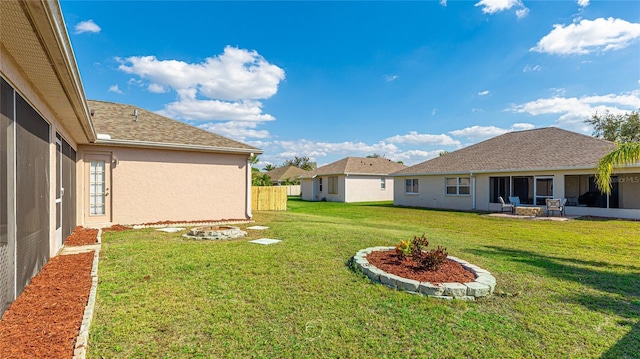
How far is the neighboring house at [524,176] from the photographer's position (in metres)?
15.7

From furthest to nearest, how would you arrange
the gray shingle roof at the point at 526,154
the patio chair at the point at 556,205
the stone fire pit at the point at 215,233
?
1. the gray shingle roof at the point at 526,154
2. the patio chair at the point at 556,205
3. the stone fire pit at the point at 215,233

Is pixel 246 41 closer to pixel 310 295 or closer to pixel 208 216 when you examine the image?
pixel 208 216

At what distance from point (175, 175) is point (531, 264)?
11.0 metres

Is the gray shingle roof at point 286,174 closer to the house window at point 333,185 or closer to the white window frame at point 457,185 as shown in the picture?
the house window at point 333,185

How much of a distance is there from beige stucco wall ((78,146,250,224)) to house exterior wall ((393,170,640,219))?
47.6 ft

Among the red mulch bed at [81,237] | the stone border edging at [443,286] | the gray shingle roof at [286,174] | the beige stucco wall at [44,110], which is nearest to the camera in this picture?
the beige stucco wall at [44,110]

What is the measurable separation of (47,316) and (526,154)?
22.1 metres

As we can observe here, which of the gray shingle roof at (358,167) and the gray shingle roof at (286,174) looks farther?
the gray shingle roof at (286,174)

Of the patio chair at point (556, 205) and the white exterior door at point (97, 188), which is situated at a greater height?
the white exterior door at point (97, 188)

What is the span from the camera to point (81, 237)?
772cm

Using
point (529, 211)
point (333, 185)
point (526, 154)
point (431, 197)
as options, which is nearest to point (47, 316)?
point (529, 211)

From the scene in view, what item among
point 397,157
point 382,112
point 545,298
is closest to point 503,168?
point 382,112

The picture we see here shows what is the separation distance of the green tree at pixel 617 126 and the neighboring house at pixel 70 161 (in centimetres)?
3767

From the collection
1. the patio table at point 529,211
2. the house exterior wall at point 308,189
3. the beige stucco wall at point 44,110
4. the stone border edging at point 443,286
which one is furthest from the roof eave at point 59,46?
the house exterior wall at point 308,189
